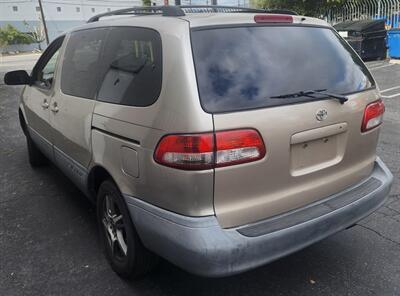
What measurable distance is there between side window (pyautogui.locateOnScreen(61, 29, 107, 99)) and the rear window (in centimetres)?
111

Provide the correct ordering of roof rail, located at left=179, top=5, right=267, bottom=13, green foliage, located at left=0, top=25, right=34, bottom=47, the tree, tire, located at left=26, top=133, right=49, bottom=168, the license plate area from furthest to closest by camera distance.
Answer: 1. the tree
2. green foliage, located at left=0, top=25, right=34, bottom=47
3. tire, located at left=26, top=133, right=49, bottom=168
4. roof rail, located at left=179, top=5, right=267, bottom=13
5. the license plate area

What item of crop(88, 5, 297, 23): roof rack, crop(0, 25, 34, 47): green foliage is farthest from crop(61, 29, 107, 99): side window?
crop(0, 25, 34, 47): green foliage

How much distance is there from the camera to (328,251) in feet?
10.9

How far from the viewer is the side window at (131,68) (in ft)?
8.38

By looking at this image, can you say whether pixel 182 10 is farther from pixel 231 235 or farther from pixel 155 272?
pixel 155 272

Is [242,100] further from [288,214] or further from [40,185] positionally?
[40,185]

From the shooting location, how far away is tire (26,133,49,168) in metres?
5.45

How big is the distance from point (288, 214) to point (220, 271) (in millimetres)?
556

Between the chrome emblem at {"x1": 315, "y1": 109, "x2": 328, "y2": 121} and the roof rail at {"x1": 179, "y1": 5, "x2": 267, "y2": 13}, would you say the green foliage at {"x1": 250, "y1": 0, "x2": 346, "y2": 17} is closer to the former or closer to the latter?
the roof rail at {"x1": 179, "y1": 5, "x2": 267, "y2": 13}

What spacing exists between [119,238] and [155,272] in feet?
1.17

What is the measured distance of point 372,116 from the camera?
2.95 meters

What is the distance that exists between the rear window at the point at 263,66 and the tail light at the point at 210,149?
6.1 inches

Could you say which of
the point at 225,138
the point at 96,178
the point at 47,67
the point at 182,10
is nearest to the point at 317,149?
the point at 225,138

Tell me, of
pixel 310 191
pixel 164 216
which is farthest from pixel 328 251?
pixel 164 216
